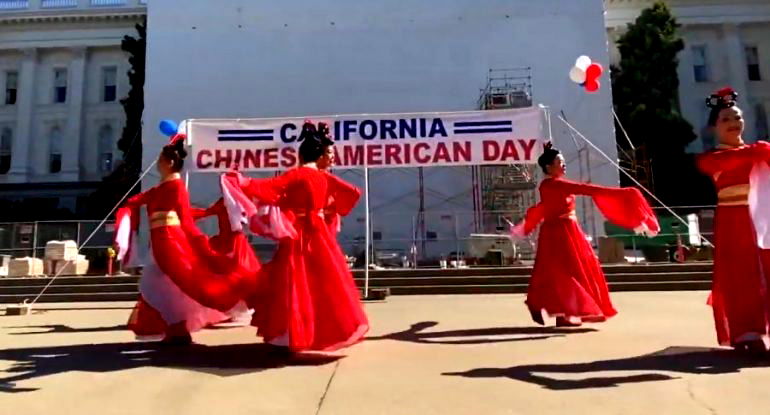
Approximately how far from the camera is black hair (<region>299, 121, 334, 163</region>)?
4719 millimetres

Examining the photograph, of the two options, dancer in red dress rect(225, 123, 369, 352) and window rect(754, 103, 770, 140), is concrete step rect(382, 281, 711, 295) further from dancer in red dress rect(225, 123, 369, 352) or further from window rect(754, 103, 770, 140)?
window rect(754, 103, 770, 140)

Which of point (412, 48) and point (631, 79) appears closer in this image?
point (412, 48)

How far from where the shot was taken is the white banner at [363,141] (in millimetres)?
9664

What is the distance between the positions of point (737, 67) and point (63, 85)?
37.7 metres

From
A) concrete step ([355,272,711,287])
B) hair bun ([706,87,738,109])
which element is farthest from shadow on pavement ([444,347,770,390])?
concrete step ([355,272,711,287])

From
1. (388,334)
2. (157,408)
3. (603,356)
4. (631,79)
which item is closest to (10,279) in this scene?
(388,334)

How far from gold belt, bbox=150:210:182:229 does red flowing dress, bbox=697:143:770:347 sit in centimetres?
427

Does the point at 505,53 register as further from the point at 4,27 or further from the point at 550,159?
the point at 4,27

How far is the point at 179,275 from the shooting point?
4.83 metres

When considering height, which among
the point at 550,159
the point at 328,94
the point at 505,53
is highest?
the point at 505,53

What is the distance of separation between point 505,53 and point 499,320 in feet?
58.5

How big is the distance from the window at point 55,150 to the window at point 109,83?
10.8 ft

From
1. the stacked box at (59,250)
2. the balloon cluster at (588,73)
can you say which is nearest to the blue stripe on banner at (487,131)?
the balloon cluster at (588,73)

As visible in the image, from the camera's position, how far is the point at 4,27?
3378 cm
